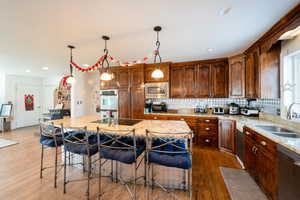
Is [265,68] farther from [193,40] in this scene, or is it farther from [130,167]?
[130,167]

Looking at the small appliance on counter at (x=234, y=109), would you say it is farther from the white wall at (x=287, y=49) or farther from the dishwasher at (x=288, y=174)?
the dishwasher at (x=288, y=174)

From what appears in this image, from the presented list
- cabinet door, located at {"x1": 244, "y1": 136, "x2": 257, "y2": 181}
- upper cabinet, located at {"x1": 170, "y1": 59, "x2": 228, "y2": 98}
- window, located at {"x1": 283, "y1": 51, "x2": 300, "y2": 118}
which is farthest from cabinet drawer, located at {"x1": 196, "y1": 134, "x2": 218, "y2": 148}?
window, located at {"x1": 283, "y1": 51, "x2": 300, "y2": 118}

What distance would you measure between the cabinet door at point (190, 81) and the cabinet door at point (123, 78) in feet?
6.03

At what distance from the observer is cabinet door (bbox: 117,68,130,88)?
13.5 ft

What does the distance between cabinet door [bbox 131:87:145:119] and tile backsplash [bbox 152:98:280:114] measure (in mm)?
639

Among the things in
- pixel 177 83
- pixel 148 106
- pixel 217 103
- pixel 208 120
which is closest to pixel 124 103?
pixel 148 106

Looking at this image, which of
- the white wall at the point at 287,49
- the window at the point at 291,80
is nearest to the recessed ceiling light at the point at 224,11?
the white wall at the point at 287,49

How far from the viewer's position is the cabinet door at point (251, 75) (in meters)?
2.47

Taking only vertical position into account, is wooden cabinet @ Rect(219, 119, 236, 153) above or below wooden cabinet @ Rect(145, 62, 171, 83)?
below

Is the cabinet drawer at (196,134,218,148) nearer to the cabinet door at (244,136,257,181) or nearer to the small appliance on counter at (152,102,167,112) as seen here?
the cabinet door at (244,136,257,181)

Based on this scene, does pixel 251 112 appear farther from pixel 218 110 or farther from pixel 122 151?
pixel 122 151

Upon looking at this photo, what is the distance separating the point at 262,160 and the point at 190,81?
2461mm

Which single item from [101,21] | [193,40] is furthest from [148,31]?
[193,40]

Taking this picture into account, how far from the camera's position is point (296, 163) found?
110 cm
